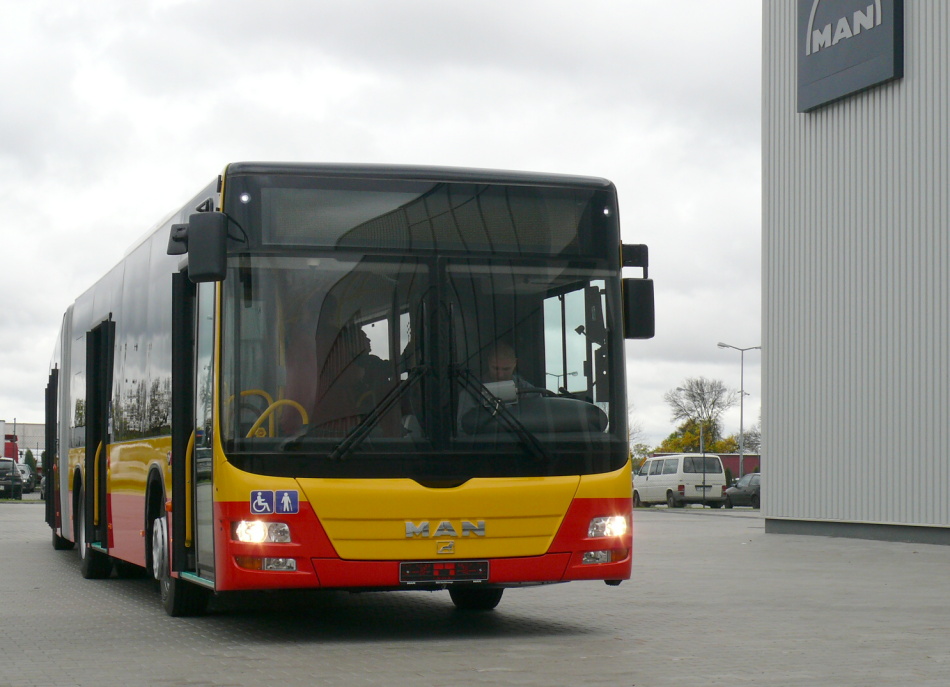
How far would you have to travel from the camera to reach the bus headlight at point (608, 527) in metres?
9.87

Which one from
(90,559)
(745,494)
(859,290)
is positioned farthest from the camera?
(745,494)

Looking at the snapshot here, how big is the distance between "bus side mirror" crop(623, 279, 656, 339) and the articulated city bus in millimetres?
13

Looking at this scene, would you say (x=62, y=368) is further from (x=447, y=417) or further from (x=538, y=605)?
(x=447, y=417)

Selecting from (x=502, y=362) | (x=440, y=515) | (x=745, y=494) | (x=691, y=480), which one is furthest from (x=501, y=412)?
(x=745, y=494)

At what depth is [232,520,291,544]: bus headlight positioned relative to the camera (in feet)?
30.5

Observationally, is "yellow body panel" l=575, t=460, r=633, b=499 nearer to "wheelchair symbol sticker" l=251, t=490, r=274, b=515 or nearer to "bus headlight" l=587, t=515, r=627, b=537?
"bus headlight" l=587, t=515, r=627, b=537

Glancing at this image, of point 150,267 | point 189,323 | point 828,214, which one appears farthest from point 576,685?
point 828,214

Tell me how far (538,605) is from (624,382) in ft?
11.2

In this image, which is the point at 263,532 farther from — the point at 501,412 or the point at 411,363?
the point at 501,412

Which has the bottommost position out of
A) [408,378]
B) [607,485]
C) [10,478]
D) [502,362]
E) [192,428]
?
[10,478]

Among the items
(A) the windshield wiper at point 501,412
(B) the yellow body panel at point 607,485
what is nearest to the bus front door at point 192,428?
(A) the windshield wiper at point 501,412

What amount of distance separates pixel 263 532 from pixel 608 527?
2253mm

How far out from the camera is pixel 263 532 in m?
9.29

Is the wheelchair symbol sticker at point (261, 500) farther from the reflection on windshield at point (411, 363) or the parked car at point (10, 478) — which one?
the parked car at point (10, 478)
